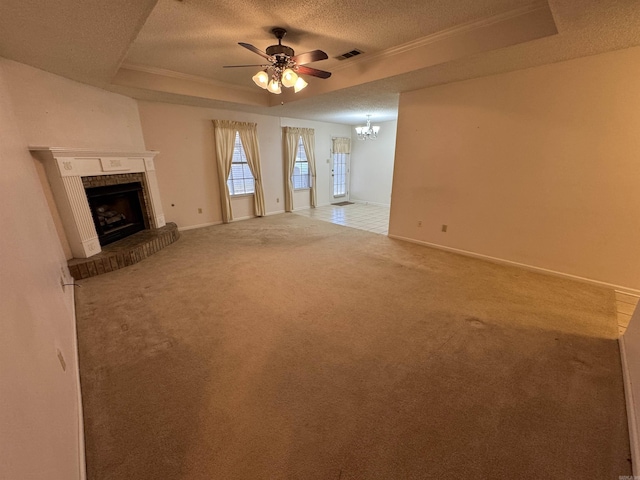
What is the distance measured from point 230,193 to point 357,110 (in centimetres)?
331

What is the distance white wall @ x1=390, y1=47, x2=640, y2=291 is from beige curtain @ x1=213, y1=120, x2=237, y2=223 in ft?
11.3

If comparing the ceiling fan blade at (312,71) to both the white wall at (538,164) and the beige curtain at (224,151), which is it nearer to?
the white wall at (538,164)

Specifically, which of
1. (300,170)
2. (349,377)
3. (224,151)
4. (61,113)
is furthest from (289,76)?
(300,170)

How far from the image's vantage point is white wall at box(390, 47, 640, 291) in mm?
2797

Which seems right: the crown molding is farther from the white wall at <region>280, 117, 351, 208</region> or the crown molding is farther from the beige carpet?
the white wall at <region>280, 117, 351, 208</region>

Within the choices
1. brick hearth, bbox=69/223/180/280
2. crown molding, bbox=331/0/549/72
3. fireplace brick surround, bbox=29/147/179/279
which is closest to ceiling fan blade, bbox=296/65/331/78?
crown molding, bbox=331/0/549/72

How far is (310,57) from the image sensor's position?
255 centimetres

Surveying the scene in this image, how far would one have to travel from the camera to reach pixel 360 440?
1411 mm

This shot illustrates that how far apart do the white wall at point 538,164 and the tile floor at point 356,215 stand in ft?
4.87

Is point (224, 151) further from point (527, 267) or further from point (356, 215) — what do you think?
point (527, 267)

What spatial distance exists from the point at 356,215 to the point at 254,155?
9.26 feet

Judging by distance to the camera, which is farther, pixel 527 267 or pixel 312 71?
pixel 527 267

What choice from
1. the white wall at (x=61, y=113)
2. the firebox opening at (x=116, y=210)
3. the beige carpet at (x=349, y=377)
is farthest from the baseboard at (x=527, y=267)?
the white wall at (x=61, y=113)

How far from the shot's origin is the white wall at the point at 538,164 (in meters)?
2.80
